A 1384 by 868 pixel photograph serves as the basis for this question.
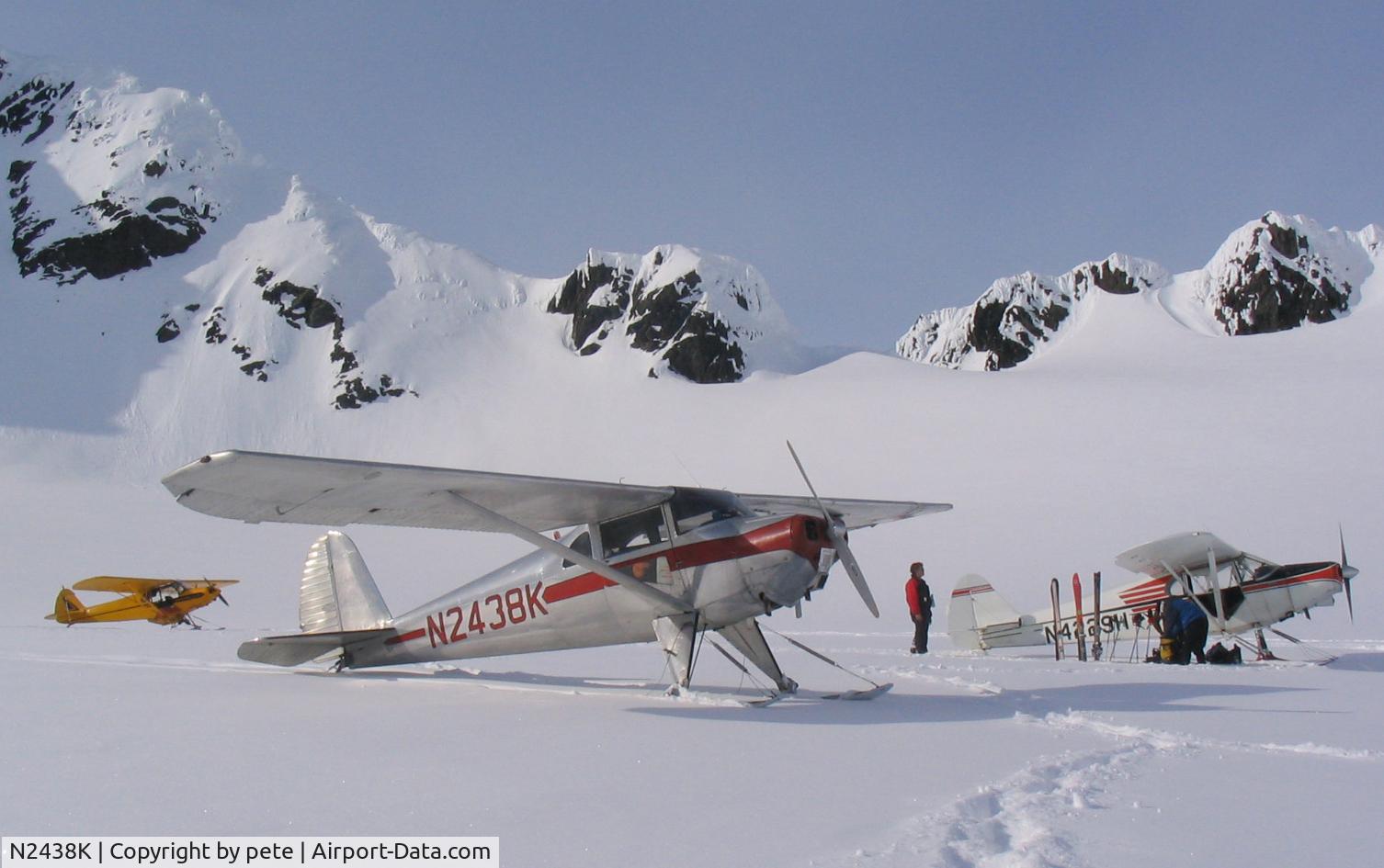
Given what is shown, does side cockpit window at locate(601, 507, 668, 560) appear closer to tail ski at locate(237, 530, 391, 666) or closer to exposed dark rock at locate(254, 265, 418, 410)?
tail ski at locate(237, 530, 391, 666)

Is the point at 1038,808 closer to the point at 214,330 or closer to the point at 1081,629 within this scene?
the point at 1081,629

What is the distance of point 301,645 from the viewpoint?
9.50 metres

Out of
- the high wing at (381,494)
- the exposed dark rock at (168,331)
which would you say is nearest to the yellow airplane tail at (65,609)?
the high wing at (381,494)

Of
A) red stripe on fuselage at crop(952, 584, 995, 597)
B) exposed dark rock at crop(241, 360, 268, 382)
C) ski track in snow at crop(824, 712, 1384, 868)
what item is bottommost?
ski track in snow at crop(824, 712, 1384, 868)

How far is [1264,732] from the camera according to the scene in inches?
226

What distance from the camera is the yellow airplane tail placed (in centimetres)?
1741

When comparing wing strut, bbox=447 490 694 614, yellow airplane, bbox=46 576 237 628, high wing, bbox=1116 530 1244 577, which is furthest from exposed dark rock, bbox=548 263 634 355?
wing strut, bbox=447 490 694 614

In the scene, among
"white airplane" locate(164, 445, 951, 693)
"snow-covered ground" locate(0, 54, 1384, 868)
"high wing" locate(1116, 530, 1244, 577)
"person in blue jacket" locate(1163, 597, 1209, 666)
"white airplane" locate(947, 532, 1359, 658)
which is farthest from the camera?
"high wing" locate(1116, 530, 1244, 577)

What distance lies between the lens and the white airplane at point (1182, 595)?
11.6 metres

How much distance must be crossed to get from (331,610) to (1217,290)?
8611 centimetres

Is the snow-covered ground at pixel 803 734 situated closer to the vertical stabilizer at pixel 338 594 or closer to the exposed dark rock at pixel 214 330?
the vertical stabilizer at pixel 338 594

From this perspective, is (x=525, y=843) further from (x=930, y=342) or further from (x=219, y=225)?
(x=930, y=342)

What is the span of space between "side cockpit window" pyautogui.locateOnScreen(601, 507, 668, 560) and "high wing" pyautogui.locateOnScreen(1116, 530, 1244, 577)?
7003mm

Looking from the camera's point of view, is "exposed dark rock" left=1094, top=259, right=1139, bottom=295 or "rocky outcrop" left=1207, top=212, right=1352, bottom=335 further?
"exposed dark rock" left=1094, top=259, right=1139, bottom=295
